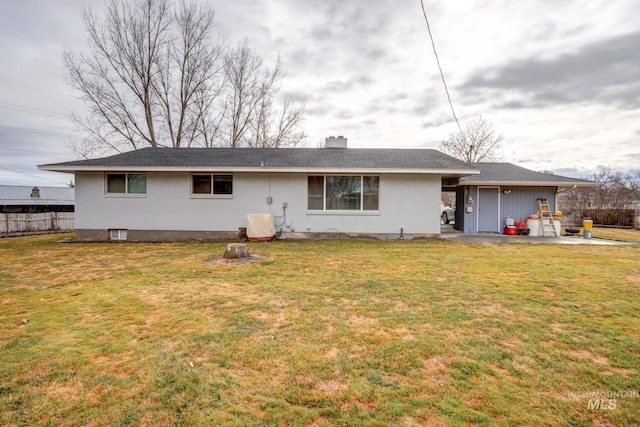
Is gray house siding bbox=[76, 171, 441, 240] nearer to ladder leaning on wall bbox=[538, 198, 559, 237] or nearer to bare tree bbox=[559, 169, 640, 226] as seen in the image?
ladder leaning on wall bbox=[538, 198, 559, 237]

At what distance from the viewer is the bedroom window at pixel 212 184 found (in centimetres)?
1073

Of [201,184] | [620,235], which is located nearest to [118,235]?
[201,184]

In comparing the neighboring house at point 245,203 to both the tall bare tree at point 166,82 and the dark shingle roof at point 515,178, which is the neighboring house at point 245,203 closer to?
the dark shingle roof at point 515,178

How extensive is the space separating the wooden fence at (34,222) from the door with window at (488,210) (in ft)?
69.8

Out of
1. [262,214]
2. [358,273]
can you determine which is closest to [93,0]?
[262,214]

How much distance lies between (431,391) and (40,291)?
599cm

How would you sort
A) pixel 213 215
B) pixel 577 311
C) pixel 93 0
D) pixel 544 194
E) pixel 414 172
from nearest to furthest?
pixel 577 311 < pixel 414 172 < pixel 213 215 < pixel 544 194 < pixel 93 0

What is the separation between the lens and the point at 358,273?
582cm

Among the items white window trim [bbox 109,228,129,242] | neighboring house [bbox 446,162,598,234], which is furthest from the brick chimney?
white window trim [bbox 109,228,129,242]

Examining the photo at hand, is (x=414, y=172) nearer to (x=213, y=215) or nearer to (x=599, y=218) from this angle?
(x=213, y=215)

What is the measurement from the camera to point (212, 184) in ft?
35.2

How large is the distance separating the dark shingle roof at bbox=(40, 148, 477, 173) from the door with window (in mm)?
2555

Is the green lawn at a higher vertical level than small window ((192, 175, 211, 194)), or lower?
lower

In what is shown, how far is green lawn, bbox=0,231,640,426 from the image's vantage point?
1.96m
